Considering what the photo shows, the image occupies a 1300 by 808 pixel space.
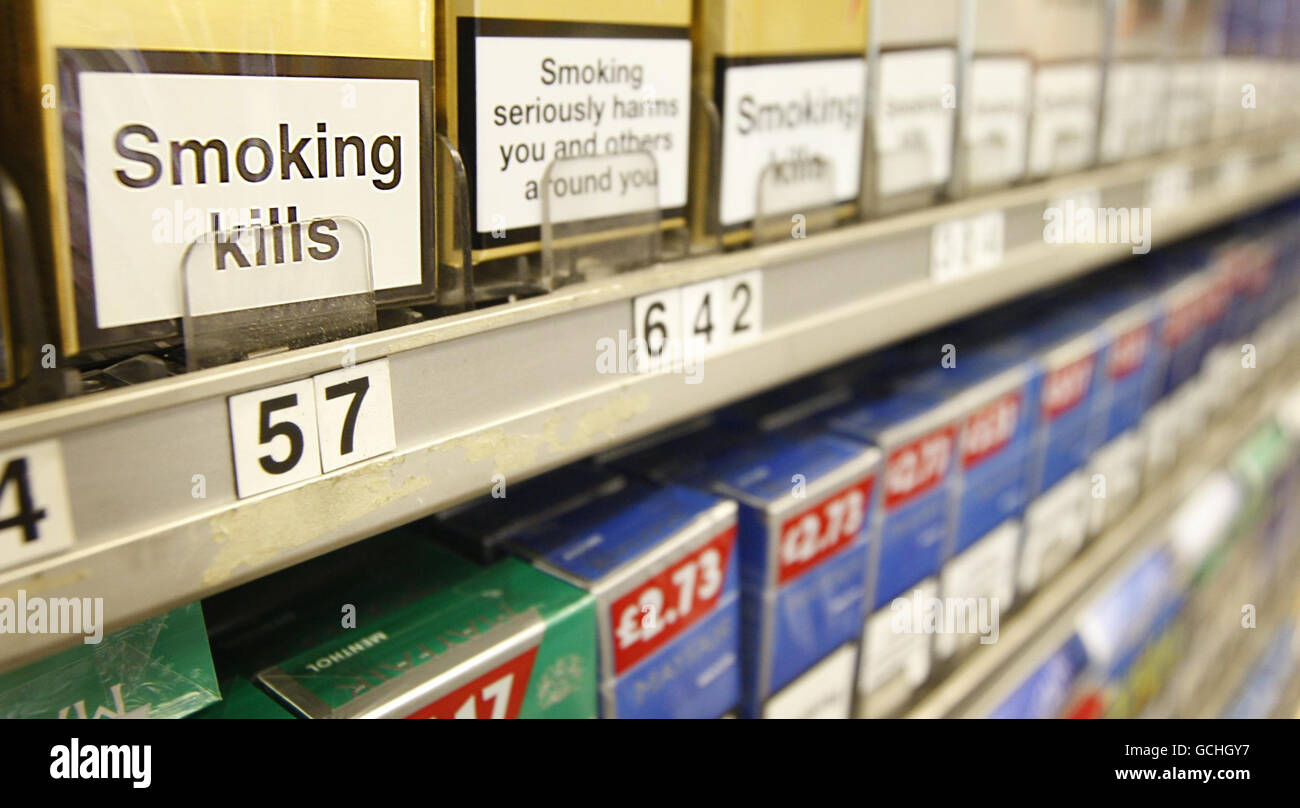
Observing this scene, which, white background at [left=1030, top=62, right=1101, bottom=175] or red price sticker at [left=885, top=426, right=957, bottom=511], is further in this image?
white background at [left=1030, top=62, right=1101, bottom=175]

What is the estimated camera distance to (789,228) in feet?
2.64

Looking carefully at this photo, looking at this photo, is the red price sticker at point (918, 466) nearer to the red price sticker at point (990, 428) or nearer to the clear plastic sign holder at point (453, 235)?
the red price sticker at point (990, 428)

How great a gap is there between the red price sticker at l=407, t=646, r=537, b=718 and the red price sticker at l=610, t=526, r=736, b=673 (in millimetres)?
94

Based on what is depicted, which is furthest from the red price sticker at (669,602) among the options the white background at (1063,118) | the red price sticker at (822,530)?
the white background at (1063,118)

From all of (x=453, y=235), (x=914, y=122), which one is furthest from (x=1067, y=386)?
(x=453, y=235)

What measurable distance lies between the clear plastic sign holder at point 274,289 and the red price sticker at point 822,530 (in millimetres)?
498

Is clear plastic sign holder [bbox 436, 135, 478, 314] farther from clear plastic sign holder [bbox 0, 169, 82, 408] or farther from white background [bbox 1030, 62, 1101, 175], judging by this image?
white background [bbox 1030, 62, 1101, 175]

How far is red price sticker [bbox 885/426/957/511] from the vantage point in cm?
106

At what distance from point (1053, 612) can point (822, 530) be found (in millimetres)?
772

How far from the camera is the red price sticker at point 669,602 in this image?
0.76m

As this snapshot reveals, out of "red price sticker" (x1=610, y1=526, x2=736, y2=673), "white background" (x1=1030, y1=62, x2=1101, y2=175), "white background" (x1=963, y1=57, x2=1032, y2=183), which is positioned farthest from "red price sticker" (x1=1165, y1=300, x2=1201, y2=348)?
"red price sticker" (x1=610, y1=526, x2=736, y2=673)

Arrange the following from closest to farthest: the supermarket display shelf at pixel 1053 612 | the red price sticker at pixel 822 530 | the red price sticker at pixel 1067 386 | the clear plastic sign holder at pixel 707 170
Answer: the clear plastic sign holder at pixel 707 170 < the red price sticker at pixel 822 530 < the supermarket display shelf at pixel 1053 612 < the red price sticker at pixel 1067 386

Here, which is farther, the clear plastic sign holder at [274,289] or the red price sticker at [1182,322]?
the red price sticker at [1182,322]
